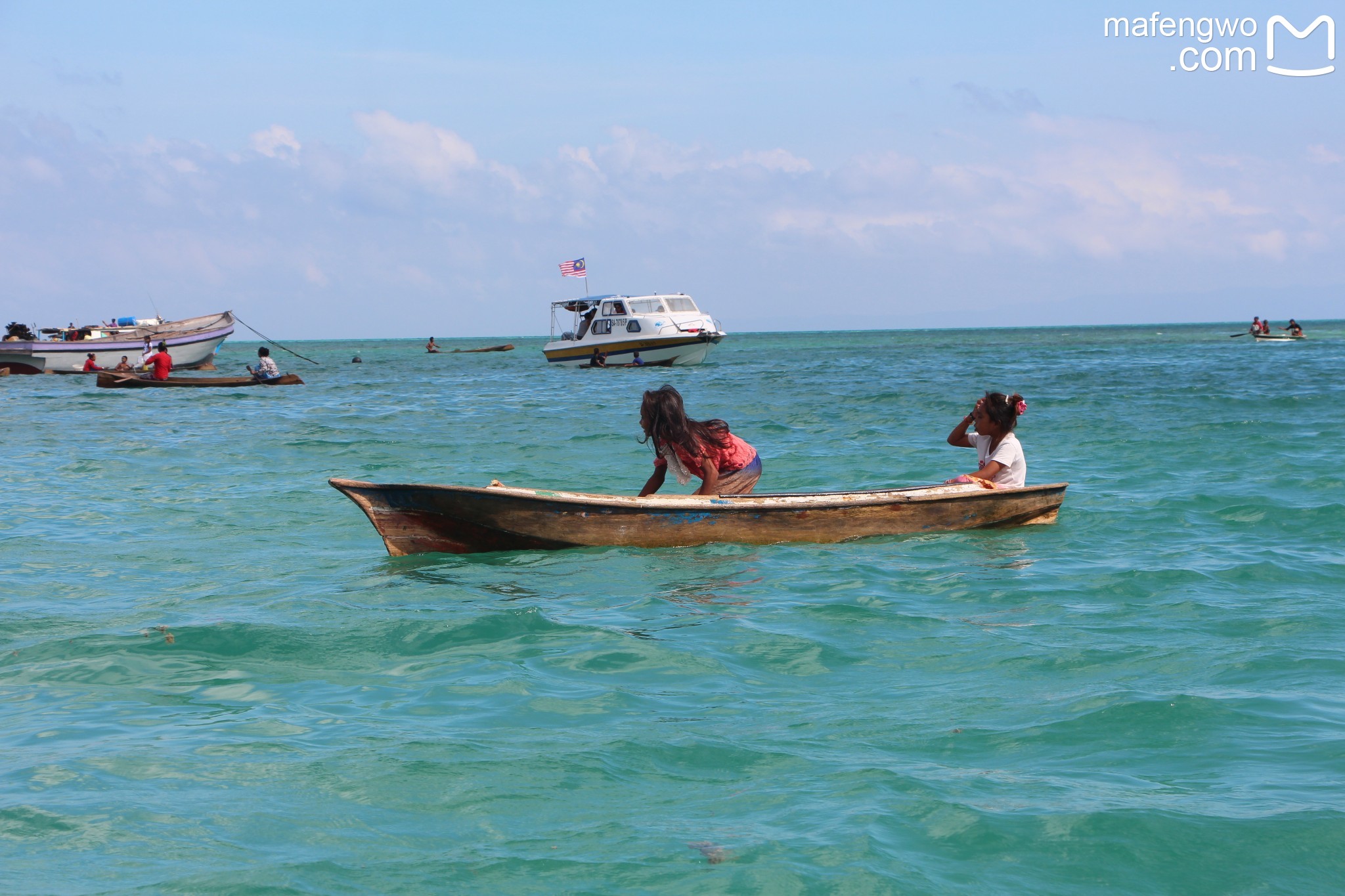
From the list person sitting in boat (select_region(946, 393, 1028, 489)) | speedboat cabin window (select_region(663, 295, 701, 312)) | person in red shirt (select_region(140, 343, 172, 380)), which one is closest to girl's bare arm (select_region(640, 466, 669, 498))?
person sitting in boat (select_region(946, 393, 1028, 489))

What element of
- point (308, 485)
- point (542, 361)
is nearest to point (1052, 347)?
point (542, 361)

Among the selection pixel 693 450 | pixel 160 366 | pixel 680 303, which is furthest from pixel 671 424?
pixel 680 303

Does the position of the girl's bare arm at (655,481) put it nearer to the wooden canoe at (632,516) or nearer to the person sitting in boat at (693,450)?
the person sitting in boat at (693,450)

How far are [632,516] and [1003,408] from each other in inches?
123

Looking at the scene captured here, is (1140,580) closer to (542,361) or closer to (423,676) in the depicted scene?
(423,676)

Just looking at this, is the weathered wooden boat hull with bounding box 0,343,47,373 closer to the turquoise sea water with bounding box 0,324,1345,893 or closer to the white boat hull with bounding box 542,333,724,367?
the white boat hull with bounding box 542,333,724,367

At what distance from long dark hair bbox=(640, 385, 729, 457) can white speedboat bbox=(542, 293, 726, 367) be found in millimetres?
31034

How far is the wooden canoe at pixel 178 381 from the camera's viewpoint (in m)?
28.4

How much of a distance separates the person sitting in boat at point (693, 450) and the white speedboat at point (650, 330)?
100 ft

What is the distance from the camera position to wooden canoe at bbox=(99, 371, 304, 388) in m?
28.4

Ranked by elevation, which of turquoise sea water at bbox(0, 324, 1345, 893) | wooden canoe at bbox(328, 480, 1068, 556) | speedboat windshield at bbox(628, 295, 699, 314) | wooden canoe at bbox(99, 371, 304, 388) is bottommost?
turquoise sea water at bbox(0, 324, 1345, 893)

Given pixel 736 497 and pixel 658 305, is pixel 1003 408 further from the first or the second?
pixel 658 305

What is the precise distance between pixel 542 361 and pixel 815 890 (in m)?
52.8

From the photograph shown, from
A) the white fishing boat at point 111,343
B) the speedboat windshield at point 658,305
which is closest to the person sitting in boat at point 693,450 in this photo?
the speedboat windshield at point 658,305
